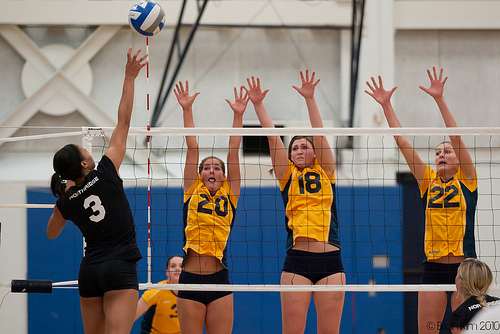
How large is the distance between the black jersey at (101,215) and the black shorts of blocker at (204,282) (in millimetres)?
1034

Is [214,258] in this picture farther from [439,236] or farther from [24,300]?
[24,300]

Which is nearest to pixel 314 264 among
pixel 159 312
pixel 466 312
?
pixel 466 312

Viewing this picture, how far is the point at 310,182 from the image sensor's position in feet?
14.6

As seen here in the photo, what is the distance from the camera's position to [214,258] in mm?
4406

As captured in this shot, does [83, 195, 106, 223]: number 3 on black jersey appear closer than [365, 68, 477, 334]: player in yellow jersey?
Yes

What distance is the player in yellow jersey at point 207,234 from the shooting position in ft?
14.0

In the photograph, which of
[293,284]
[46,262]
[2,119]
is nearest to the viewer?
[293,284]

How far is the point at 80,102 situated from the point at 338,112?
419cm

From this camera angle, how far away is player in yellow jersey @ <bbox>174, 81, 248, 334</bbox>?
4273 millimetres

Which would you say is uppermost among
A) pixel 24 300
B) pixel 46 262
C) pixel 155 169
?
pixel 155 169

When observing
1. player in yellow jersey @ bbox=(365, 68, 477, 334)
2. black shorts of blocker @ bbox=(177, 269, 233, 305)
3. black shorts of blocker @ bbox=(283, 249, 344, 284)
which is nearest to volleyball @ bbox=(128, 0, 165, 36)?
player in yellow jersey @ bbox=(365, 68, 477, 334)

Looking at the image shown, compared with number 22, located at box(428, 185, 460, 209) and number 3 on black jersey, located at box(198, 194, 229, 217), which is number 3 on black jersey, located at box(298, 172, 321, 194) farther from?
number 22, located at box(428, 185, 460, 209)

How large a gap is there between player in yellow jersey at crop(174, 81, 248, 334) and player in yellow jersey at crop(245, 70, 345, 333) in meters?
0.42

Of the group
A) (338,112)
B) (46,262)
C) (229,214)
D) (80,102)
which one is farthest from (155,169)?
(229,214)
